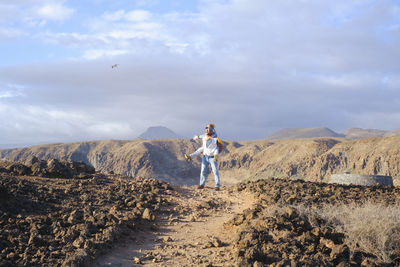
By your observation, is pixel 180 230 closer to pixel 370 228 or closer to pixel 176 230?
pixel 176 230

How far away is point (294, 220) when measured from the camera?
737cm

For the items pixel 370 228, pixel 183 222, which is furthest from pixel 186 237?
pixel 370 228

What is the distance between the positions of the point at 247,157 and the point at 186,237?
170 ft

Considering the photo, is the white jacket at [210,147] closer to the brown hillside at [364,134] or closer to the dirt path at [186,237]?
the dirt path at [186,237]

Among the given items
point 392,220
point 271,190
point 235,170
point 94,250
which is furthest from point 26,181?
point 235,170

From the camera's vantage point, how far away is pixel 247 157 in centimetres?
5884

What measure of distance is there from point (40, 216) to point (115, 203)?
1942 mm

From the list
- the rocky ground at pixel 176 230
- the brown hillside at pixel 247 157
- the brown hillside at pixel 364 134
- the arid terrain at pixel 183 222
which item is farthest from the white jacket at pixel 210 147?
the brown hillside at pixel 364 134

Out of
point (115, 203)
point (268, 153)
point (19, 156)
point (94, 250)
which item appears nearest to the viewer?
point (94, 250)

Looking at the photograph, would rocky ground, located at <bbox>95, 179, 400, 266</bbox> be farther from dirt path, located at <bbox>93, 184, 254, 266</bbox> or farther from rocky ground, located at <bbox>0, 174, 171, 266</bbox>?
rocky ground, located at <bbox>0, 174, 171, 266</bbox>

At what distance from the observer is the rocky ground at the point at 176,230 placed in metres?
6.03

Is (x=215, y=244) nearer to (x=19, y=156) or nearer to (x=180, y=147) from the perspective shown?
(x=180, y=147)

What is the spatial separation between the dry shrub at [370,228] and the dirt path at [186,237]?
2063mm

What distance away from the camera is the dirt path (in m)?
6.16
